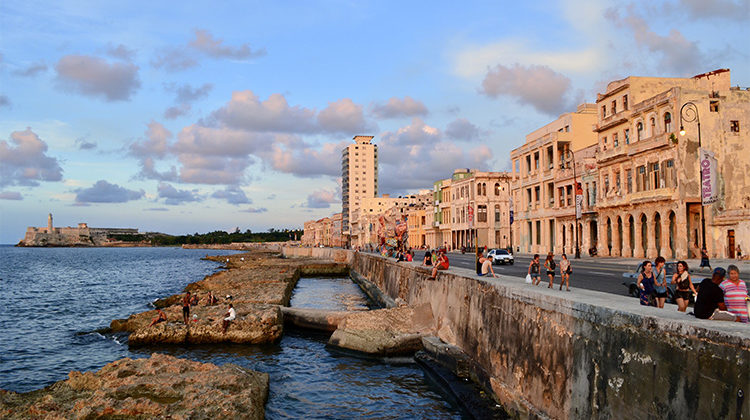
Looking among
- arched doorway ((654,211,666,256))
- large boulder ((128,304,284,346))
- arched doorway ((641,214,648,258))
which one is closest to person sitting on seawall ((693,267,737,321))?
large boulder ((128,304,284,346))

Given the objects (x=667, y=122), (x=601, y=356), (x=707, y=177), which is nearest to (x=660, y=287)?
(x=601, y=356)

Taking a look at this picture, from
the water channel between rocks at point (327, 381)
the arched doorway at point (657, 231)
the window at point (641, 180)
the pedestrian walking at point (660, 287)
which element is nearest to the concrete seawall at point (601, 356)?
the pedestrian walking at point (660, 287)

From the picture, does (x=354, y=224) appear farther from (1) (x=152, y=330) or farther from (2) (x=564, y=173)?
(1) (x=152, y=330)

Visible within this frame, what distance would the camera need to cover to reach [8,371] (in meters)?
20.6

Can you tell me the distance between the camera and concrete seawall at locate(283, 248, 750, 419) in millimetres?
6535

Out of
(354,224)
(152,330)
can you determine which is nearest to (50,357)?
(152,330)

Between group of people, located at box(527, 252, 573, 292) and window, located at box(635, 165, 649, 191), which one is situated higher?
window, located at box(635, 165, 649, 191)

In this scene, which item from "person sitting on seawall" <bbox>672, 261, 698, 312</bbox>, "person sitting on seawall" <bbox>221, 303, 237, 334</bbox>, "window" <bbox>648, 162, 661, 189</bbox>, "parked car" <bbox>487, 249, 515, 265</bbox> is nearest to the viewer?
"person sitting on seawall" <bbox>672, 261, 698, 312</bbox>

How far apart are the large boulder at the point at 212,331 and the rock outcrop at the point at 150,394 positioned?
8.16 m

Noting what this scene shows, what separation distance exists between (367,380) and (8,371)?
14.0 metres

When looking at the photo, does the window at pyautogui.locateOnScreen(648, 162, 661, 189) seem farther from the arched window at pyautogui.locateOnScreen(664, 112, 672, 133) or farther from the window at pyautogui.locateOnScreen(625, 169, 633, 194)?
the arched window at pyautogui.locateOnScreen(664, 112, 672, 133)

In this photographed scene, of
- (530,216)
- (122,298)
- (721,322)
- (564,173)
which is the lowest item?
(122,298)

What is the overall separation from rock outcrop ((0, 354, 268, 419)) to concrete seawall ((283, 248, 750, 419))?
256 inches

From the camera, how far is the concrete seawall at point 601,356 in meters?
6.54
